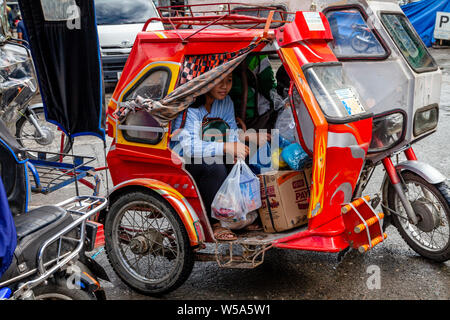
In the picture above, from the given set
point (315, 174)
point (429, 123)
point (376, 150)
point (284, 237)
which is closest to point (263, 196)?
point (284, 237)

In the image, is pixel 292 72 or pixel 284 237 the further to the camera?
pixel 284 237

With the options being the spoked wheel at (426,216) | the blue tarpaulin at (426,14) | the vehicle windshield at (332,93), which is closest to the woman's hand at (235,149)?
the vehicle windshield at (332,93)

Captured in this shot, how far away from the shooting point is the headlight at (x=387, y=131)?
3.53m

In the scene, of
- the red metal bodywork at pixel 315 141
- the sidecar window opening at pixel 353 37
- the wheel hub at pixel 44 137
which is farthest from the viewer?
the wheel hub at pixel 44 137

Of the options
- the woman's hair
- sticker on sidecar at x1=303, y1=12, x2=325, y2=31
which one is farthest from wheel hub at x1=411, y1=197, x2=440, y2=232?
the woman's hair

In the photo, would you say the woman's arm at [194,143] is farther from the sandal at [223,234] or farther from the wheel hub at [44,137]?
the wheel hub at [44,137]

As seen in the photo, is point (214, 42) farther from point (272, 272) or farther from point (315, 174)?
point (272, 272)

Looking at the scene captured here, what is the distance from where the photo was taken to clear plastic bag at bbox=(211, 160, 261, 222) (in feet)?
10.7

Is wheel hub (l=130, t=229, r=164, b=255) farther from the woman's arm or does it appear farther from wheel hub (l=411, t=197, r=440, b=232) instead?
wheel hub (l=411, t=197, r=440, b=232)

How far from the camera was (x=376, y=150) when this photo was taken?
3.50 m

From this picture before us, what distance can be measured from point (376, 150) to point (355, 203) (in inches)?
23.8

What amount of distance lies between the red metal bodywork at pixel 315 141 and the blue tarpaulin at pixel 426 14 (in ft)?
52.9

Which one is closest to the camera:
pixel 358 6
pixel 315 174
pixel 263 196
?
pixel 315 174

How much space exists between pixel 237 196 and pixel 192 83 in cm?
79
